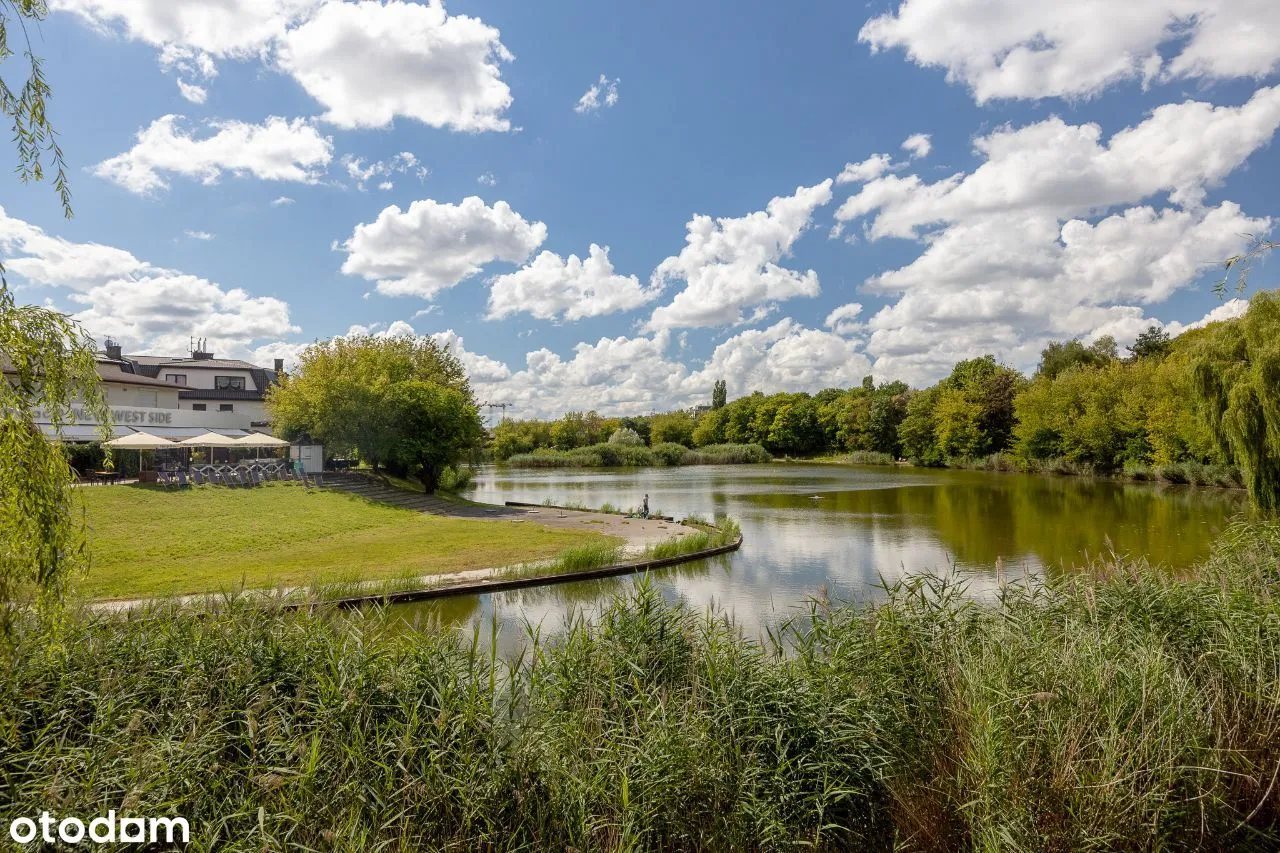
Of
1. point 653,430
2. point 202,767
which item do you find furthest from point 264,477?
point 653,430

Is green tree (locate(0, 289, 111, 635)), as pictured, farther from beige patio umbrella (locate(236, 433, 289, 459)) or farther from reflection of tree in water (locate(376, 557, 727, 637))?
beige patio umbrella (locate(236, 433, 289, 459))

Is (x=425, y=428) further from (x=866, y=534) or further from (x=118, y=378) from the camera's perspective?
(x=866, y=534)

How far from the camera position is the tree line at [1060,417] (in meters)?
21.3

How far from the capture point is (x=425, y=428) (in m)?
33.7

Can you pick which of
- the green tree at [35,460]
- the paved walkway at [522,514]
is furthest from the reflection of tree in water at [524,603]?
the green tree at [35,460]

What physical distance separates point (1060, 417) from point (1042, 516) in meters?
28.2

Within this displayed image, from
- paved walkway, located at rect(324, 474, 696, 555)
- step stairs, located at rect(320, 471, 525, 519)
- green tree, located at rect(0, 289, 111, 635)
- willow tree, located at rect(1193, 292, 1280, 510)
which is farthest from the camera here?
step stairs, located at rect(320, 471, 525, 519)

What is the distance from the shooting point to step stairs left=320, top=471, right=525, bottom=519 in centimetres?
2731

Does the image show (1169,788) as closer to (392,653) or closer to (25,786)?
(392,653)

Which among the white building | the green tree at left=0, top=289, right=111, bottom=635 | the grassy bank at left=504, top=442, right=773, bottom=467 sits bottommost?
the grassy bank at left=504, top=442, right=773, bottom=467

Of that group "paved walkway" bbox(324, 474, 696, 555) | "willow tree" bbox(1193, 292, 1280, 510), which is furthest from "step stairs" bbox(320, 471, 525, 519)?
"willow tree" bbox(1193, 292, 1280, 510)

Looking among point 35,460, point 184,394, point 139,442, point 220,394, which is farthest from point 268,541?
point 220,394

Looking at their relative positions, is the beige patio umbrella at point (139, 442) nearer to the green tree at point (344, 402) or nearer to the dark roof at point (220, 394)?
the green tree at point (344, 402)

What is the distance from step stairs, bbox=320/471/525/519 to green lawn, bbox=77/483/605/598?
6.18ft
